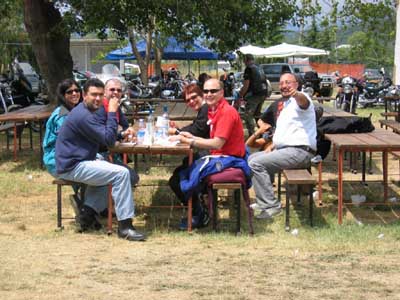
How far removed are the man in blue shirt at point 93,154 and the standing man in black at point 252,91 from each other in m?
7.54

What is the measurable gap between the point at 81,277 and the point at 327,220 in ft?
9.01

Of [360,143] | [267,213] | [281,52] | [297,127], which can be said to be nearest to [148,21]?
[297,127]

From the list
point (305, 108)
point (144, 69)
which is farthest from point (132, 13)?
point (144, 69)

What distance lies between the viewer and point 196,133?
712cm

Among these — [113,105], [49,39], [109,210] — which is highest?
Result: [49,39]

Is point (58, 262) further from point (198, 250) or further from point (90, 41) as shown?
point (90, 41)

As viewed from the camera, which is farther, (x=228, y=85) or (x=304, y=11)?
(x=228, y=85)

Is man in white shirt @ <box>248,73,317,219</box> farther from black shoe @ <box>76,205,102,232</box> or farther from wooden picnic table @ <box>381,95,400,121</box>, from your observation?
wooden picnic table @ <box>381,95,400,121</box>

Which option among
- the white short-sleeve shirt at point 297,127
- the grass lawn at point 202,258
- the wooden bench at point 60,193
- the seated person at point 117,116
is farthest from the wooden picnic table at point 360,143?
the wooden bench at point 60,193

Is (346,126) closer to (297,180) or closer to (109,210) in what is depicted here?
(297,180)

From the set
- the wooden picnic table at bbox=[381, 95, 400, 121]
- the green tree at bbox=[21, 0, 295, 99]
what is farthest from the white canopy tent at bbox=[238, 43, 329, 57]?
the green tree at bbox=[21, 0, 295, 99]

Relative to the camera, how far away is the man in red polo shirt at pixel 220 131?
6.43 meters

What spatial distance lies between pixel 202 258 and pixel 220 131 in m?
1.21

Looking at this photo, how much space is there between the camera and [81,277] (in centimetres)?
522
